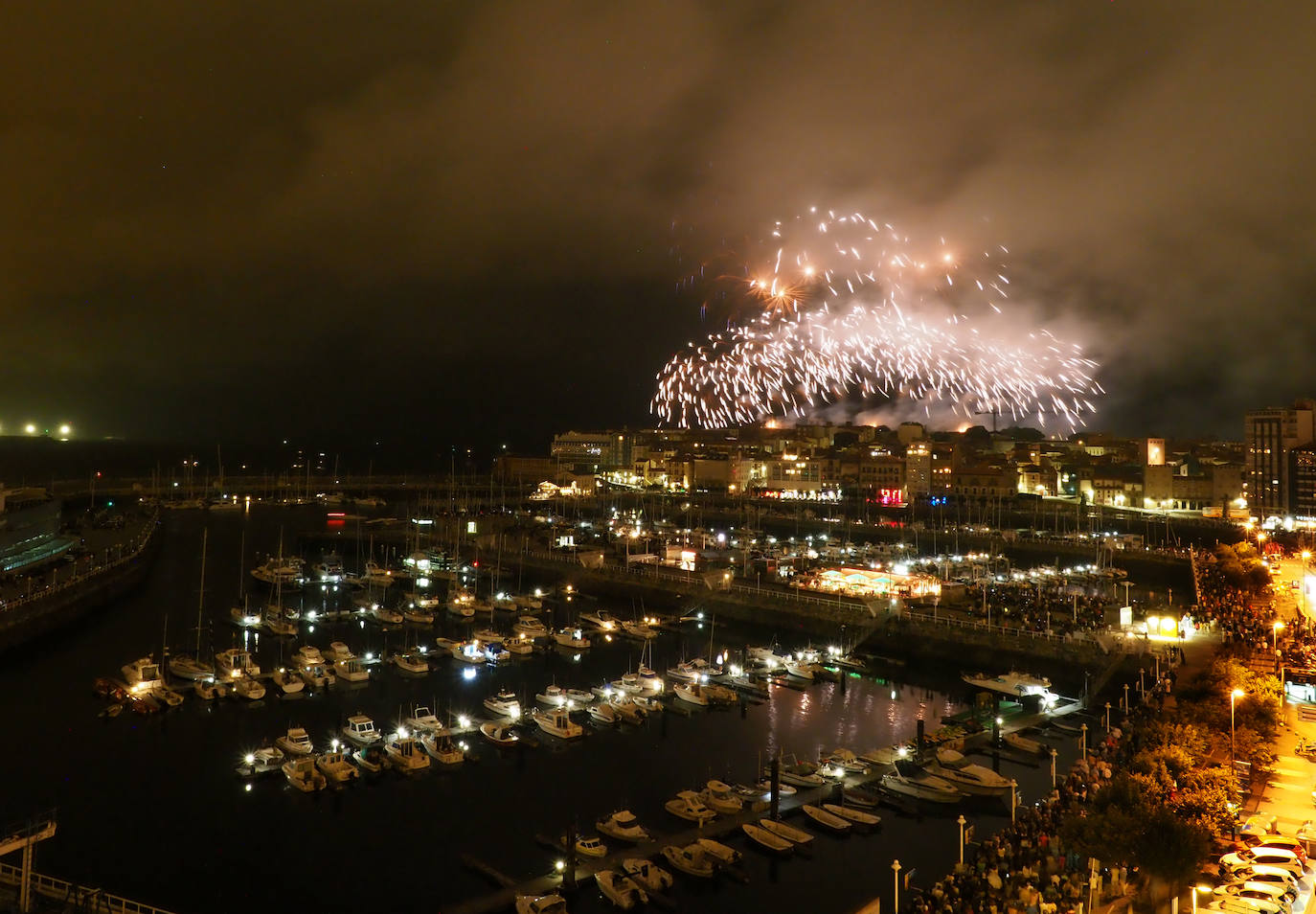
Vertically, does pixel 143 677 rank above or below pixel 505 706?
above

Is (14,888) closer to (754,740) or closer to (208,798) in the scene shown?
(208,798)

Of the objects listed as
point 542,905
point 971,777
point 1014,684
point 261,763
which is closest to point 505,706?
point 261,763

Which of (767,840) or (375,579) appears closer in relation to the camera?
(767,840)

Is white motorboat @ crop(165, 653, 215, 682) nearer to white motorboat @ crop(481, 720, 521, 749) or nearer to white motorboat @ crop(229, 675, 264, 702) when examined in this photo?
white motorboat @ crop(229, 675, 264, 702)

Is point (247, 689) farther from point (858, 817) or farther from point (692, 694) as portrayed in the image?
point (858, 817)

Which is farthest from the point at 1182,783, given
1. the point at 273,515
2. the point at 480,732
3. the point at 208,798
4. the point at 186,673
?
the point at 273,515

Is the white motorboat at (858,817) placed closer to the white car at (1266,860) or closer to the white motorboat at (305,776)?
the white car at (1266,860)

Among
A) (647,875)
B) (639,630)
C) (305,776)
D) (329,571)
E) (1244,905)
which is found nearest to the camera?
(1244,905)
